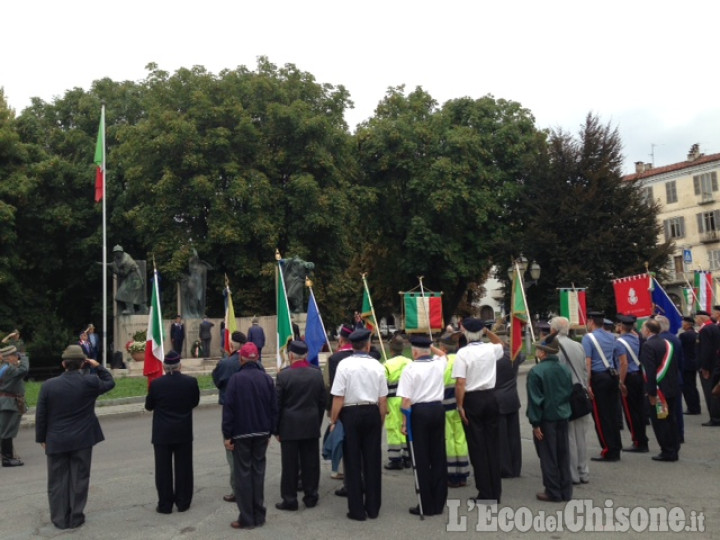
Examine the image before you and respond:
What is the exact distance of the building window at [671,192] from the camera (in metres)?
59.4

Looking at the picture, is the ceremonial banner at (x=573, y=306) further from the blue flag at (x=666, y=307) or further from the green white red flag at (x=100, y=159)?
the green white red flag at (x=100, y=159)

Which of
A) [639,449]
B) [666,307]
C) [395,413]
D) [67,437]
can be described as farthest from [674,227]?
[67,437]

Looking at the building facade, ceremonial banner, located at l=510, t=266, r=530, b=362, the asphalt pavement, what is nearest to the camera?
the asphalt pavement

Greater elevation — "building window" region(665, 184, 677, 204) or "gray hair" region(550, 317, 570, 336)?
"building window" region(665, 184, 677, 204)

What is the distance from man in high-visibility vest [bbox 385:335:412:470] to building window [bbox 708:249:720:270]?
5415cm

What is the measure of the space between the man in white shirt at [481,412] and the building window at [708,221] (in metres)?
56.2

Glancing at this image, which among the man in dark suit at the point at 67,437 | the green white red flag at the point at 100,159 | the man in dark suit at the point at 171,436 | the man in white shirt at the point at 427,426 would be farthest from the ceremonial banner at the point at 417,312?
the man in dark suit at the point at 67,437

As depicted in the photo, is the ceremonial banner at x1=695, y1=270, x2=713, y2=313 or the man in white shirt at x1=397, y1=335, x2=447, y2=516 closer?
the man in white shirt at x1=397, y1=335, x2=447, y2=516

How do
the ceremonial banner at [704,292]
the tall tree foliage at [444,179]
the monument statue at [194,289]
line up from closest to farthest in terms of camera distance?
the ceremonial banner at [704,292] < the monument statue at [194,289] < the tall tree foliage at [444,179]

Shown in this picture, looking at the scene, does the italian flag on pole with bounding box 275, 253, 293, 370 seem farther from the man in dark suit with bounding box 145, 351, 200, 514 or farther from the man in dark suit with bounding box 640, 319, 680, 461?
the man in dark suit with bounding box 640, 319, 680, 461

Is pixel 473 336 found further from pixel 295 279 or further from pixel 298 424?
pixel 295 279

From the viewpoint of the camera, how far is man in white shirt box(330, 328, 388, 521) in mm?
6969

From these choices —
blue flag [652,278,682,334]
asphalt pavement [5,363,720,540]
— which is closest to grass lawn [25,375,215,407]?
asphalt pavement [5,363,720,540]

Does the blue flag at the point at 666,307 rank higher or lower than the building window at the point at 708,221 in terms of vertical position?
lower
